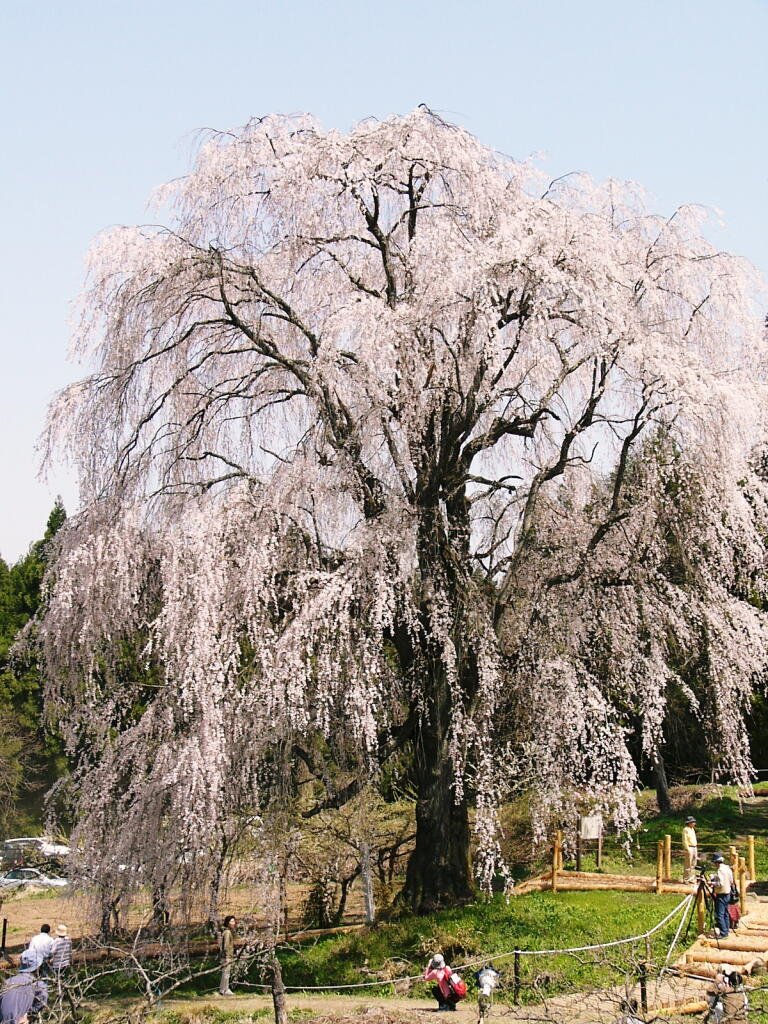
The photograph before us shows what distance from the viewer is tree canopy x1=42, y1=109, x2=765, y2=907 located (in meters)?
11.9

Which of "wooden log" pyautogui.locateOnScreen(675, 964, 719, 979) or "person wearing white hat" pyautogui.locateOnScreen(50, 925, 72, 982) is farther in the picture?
"person wearing white hat" pyautogui.locateOnScreen(50, 925, 72, 982)

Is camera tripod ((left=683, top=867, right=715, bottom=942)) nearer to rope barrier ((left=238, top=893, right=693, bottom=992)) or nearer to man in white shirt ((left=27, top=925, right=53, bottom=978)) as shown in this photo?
rope barrier ((left=238, top=893, right=693, bottom=992))

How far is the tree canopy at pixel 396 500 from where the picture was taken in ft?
39.1

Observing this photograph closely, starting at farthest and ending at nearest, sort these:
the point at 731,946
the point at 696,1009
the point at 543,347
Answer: the point at 543,347 → the point at 731,946 → the point at 696,1009

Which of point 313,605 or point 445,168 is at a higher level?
point 445,168

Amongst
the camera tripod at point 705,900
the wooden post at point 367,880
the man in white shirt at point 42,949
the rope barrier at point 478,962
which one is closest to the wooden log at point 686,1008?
the rope barrier at point 478,962

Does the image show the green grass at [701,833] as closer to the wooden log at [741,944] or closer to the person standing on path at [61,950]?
the wooden log at [741,944]

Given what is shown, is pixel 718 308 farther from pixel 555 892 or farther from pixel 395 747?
pixel 555 892

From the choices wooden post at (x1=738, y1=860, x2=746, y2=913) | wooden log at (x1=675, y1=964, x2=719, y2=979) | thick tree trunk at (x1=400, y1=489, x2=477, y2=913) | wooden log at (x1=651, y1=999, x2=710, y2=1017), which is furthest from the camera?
wooden post at (x1=738, y1=860, x2=746, y2=913)

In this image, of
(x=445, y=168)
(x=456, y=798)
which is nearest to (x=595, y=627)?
(x=456, y=798)

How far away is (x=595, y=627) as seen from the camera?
13.1 meters

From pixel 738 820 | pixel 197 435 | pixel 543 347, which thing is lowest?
pixel 738 820

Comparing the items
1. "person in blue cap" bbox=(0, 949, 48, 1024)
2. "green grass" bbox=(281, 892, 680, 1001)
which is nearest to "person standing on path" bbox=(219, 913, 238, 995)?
"green grass" bbox=(281, 892, 680, 1001)

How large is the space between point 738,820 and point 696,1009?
41.7ft
